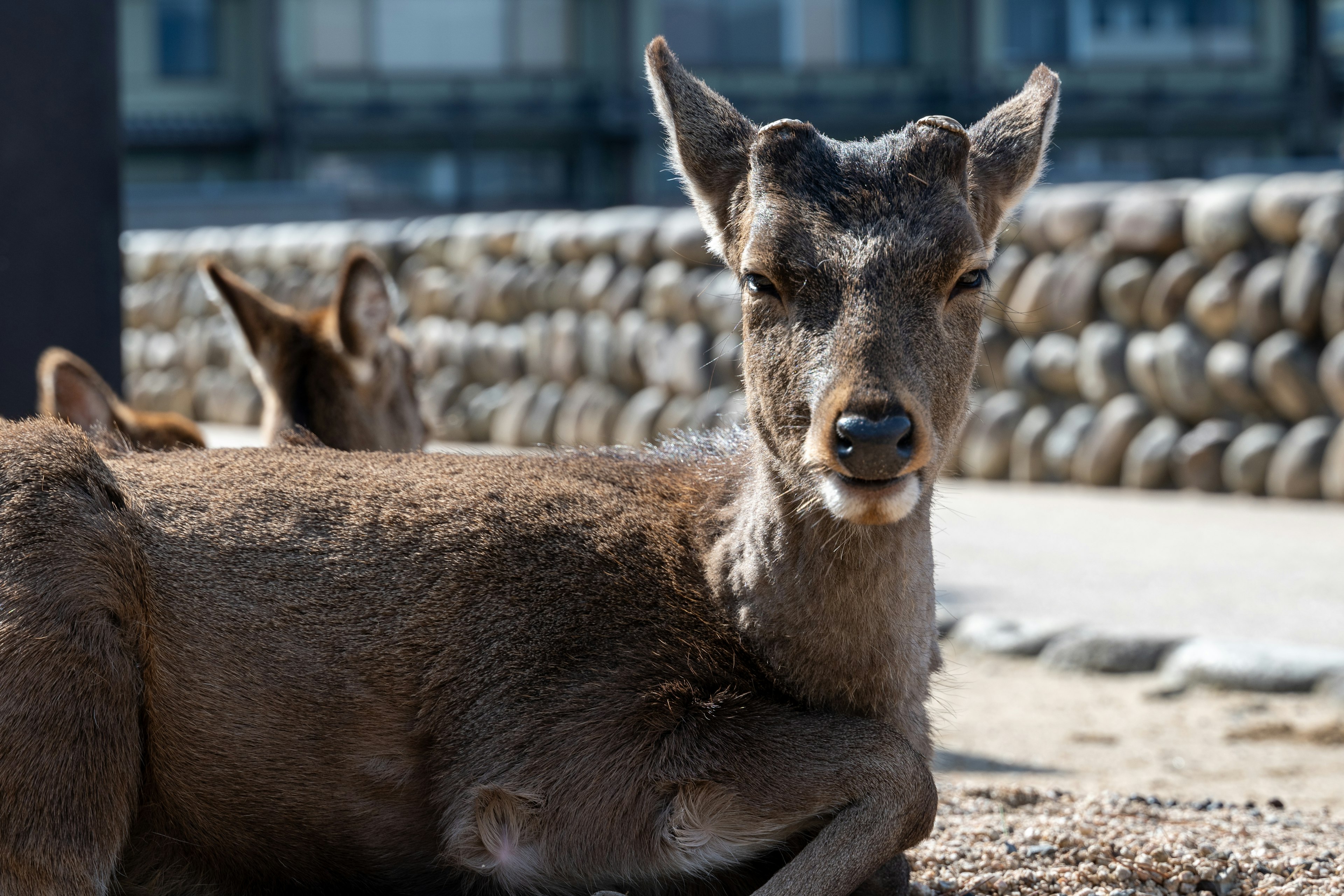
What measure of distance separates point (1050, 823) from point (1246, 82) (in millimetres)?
34468

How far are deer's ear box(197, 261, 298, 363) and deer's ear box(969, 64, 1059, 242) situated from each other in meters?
2.96

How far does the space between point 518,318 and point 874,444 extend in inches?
495

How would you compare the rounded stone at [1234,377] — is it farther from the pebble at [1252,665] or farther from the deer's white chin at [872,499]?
the deer's white chin at [872,499]

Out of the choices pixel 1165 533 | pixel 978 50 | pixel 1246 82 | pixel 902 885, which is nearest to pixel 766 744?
pixel 902 885

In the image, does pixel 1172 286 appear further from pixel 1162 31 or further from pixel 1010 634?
pixel 1162 31

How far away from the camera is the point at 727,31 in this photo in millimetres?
34531

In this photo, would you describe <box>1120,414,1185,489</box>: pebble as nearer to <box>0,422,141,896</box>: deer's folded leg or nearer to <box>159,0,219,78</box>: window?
<box>0,422,141,896</box>: deer's folded leg

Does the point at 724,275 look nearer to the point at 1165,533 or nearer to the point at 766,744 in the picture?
the point at 1165,533

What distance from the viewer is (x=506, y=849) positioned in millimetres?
3205

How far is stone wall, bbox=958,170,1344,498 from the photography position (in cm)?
1034

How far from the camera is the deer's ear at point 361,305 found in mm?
5777

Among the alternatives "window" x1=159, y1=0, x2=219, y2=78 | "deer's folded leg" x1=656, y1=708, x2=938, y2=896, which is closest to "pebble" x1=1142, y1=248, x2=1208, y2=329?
"deer's folded leg" x1=656, y1=708, x2=938, y2=896

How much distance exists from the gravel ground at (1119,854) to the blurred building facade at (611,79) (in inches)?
1171

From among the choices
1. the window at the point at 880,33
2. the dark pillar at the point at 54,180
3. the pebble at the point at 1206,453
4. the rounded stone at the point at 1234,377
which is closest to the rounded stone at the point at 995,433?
the pebble at the point at 1206,453
